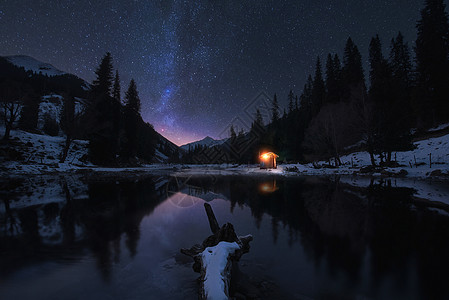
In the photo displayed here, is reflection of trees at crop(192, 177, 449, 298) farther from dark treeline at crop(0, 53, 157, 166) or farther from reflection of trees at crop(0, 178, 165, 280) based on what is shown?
dark treeline at crop(0, 53, 157, 166)

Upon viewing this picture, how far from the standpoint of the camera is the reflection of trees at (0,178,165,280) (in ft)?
14.9

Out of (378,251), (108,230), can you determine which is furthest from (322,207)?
(108,230)

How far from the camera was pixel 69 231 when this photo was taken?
20.2 ft

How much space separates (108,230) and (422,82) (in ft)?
153

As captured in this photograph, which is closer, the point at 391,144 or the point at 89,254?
the point at 89,254

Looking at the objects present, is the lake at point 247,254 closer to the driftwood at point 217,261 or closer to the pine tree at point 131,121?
the driftwood at point 217,261

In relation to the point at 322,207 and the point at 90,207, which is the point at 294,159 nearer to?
the point at 322,207

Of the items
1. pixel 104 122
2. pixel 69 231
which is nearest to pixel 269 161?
pixel 104 122

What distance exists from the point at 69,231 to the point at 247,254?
19.4 ft

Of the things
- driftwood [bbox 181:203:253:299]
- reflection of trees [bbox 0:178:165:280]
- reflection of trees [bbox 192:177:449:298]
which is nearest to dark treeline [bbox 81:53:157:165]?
reflection of trees [bbox 0:178:165:280]

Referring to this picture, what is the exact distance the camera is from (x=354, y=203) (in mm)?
9555

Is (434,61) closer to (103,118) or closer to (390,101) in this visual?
(390,101)

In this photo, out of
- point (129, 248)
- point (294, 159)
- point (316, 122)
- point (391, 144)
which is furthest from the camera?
point (294, 159)

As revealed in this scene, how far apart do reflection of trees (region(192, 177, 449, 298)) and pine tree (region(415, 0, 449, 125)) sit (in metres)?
32.7
